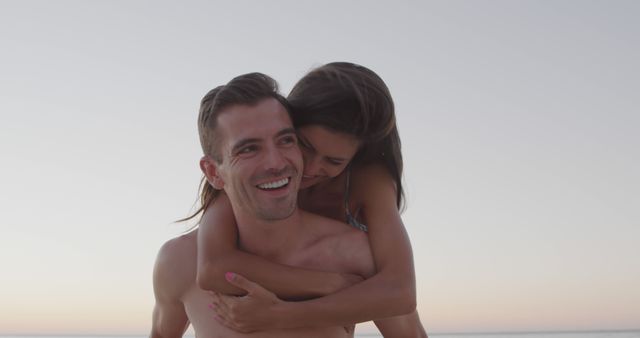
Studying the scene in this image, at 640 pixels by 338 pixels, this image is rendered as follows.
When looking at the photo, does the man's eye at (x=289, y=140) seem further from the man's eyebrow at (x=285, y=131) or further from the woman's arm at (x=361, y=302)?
the woman's arm at (x=361, y=302)

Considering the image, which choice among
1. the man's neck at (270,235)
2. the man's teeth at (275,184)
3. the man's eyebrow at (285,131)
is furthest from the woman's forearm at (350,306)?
the man's eyebrow at (285,131)

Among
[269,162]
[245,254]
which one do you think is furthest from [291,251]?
[269,162]

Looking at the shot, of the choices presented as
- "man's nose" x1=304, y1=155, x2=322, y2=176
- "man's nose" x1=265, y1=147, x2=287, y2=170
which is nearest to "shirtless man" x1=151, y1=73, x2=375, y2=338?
"man's nose" x1=265, y1=147, x2=287, y2=170

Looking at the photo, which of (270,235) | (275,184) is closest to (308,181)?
(270,235)

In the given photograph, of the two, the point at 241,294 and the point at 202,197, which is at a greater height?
the point at 202,197

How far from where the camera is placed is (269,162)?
3.46m

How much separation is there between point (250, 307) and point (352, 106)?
115 centimetres

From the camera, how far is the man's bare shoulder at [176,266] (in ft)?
13.4

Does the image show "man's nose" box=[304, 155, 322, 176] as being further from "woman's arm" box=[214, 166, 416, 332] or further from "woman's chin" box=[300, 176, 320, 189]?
"woman's arm" box=[214, 166, 416, 332]

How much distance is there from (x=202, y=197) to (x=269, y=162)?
107 centimetres

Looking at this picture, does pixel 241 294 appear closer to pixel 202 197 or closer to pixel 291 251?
pixel 291 251

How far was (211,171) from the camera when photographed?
12.6 feet

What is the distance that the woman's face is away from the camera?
13.2 ft

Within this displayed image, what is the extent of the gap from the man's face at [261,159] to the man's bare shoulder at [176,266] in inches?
24.1
